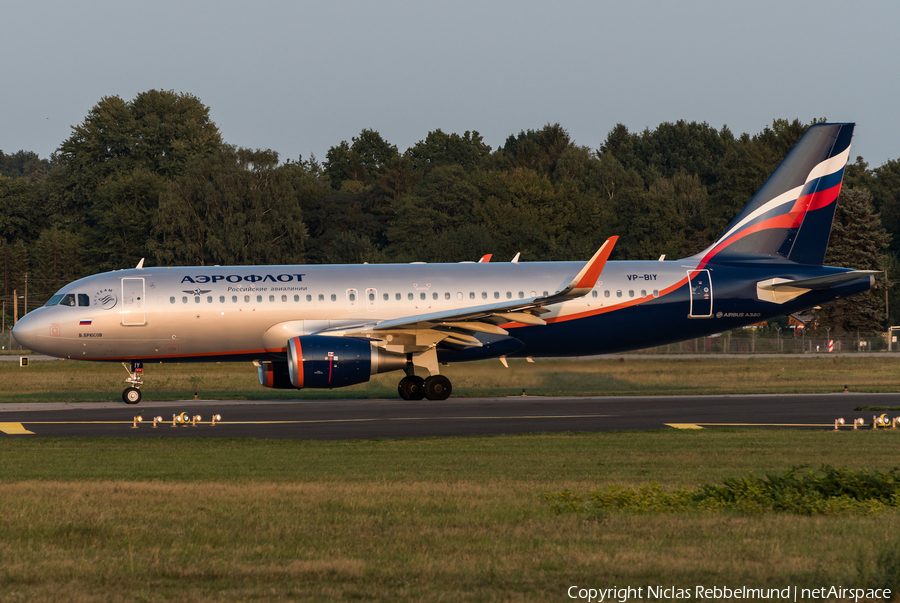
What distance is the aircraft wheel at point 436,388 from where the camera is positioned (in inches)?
1095

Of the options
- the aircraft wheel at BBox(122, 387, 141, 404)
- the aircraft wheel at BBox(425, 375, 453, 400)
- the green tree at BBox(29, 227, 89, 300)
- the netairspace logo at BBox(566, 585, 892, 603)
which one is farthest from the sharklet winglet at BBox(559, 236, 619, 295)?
the green tree at BBox(29, 227, 89, 300)

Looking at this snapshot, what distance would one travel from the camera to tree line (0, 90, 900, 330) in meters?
83.9

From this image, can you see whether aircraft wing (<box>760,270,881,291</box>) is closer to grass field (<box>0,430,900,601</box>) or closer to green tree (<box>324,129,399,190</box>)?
grass field (<box>0,430,900,601</box>)

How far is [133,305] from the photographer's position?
27.9 metres

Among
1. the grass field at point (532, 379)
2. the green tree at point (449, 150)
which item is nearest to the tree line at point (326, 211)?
the green tree at point (449, 150)

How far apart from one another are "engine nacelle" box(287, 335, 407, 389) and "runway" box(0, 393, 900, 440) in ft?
2.78

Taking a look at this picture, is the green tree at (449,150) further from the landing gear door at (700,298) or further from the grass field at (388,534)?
the grass field at (388,534)

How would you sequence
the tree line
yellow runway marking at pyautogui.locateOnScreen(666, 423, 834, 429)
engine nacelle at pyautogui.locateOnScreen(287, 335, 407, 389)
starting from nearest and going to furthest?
1. yellow runway marking at pyautogui.locateOnScreen(666, 423, 834, 429)
2. engine nacelle at pyautogui.locateOnScreen(287, 335, 407, 389)
3. the tree line

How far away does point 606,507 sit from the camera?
10.3m

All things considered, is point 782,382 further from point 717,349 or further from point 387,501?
point 387,501

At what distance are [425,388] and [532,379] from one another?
4.91 m

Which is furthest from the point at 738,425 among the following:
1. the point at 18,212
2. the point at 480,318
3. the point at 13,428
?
the point at 18,212

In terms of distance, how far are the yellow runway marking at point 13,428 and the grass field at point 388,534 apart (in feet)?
20.3

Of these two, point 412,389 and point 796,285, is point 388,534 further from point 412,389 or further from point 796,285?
point 796,285
